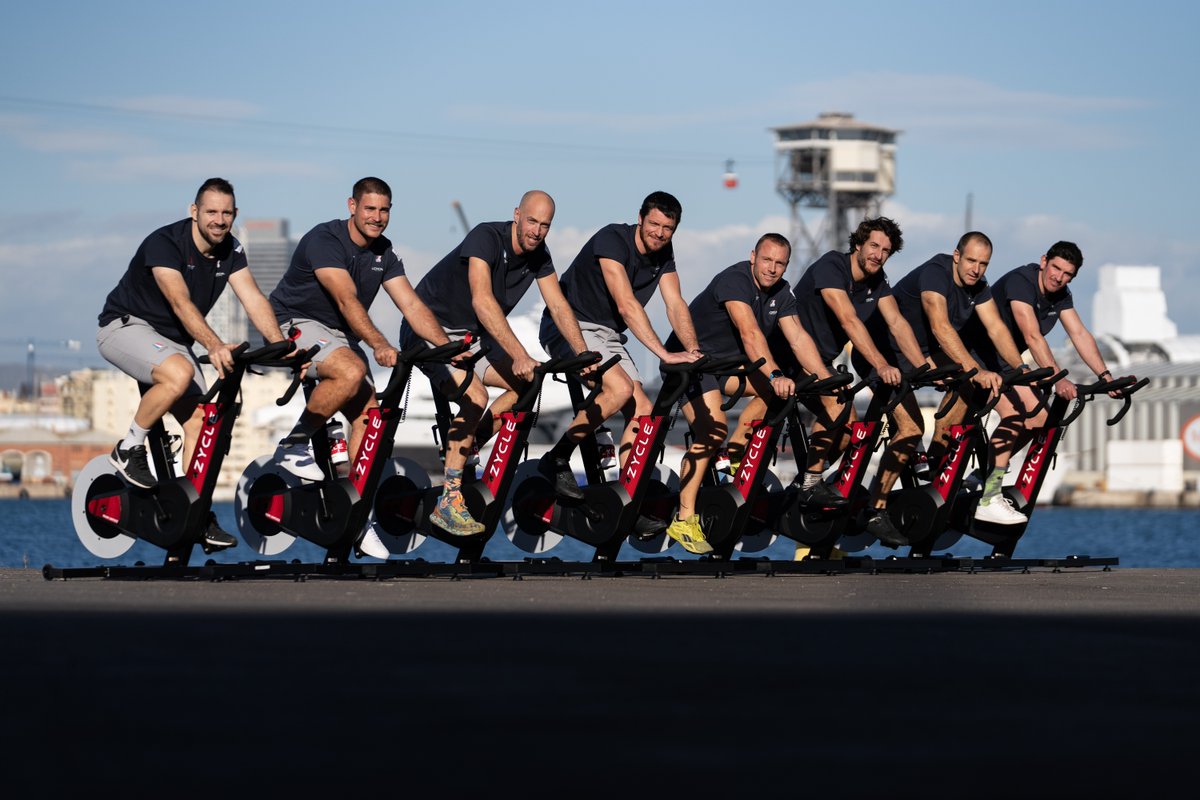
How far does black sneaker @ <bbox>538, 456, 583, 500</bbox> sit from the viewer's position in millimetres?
11000

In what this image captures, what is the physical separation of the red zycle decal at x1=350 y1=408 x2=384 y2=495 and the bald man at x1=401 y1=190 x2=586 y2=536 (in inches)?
17.3

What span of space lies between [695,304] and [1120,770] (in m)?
8.51

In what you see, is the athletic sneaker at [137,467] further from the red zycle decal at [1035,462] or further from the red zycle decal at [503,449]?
the red zycle decal at [1035,462]

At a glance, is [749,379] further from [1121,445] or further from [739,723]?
[1121,445]

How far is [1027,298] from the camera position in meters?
12.7

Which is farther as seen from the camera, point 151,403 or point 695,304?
point 695,304

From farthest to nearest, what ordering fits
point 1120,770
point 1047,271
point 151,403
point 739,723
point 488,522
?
point 1047,271
point 488,522
point 151,403
point 739,723
point 1120,770

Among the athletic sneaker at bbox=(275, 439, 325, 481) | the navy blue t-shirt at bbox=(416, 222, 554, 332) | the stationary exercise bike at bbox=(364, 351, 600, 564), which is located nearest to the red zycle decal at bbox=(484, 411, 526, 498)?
the stationary exercise bike at bbox=(364, 351, 600, 564)

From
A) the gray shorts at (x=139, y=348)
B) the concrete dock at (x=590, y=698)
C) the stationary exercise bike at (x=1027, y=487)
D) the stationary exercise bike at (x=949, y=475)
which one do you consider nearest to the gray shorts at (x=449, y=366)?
the gray shorts at (x=139, y=348)

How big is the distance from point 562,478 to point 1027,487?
3.55 meters

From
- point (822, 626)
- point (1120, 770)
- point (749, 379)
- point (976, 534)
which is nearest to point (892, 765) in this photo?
point (1120, 770)

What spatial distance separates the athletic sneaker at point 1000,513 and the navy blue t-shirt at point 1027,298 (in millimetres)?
981

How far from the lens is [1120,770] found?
3891 mm

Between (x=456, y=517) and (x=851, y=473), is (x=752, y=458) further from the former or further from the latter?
(x=456, y=517)
